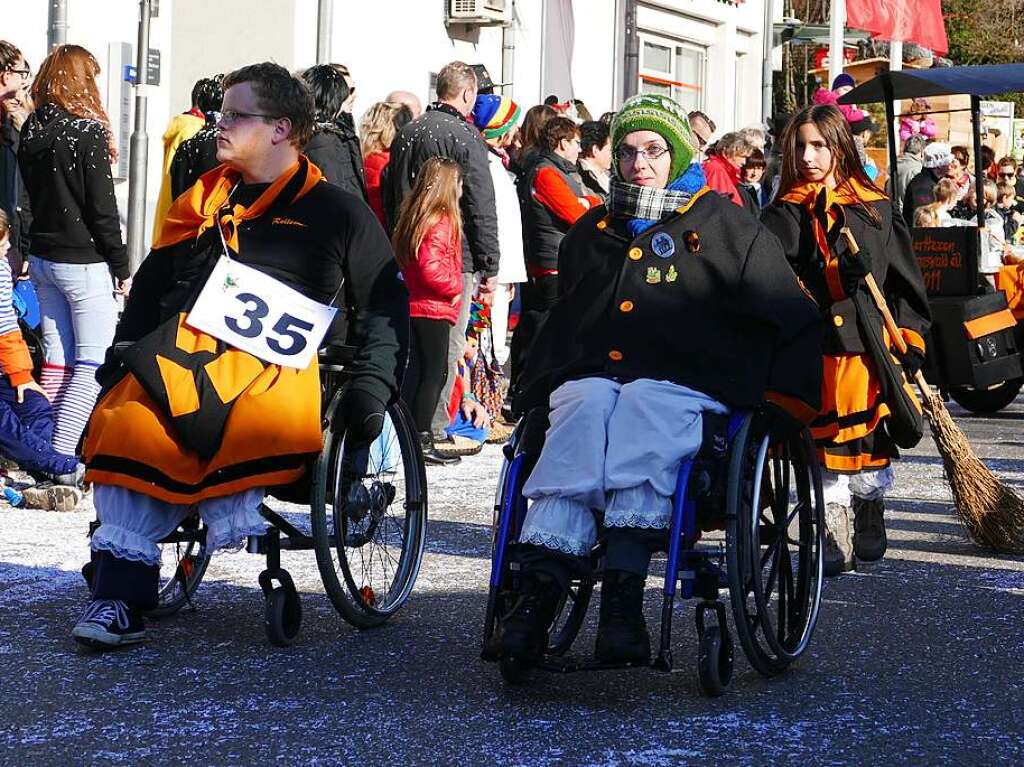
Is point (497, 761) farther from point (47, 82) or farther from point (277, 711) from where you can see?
point (47, 82)

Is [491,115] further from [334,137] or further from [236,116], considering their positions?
[236,116]

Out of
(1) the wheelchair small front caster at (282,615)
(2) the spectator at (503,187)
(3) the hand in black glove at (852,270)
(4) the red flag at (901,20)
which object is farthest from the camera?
(4) the red flag at (901,20)

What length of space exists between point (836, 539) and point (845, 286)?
916mm

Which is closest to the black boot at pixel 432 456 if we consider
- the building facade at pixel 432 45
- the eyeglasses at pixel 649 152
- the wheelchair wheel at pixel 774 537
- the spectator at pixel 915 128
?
the wheelchair wheel at pixel 774 537

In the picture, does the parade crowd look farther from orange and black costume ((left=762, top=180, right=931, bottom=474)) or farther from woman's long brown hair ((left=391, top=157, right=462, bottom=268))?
woman's long brown hair ((left=391, top=157, right=462, bottom=268))

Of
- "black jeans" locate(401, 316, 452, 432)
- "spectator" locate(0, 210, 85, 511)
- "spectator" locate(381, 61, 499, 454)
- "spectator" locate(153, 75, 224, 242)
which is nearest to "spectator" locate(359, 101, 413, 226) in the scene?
"spectator" locate(381, 61, 499, 454)

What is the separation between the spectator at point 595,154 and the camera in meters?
11.0

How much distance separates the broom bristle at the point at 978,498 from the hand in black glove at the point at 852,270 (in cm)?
108

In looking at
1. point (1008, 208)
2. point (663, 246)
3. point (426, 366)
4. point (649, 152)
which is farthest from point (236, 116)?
point (1008, 208)

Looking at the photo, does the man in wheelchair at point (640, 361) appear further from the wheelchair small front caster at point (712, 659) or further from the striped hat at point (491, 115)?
the striped hat at point (491, 115)

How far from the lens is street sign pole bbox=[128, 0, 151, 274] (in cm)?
1247

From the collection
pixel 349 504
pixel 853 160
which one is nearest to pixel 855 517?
pixel 853 160

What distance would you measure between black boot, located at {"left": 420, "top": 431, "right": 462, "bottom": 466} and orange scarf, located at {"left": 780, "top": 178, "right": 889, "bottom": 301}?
11.3 ft

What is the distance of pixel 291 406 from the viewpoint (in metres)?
5.33
